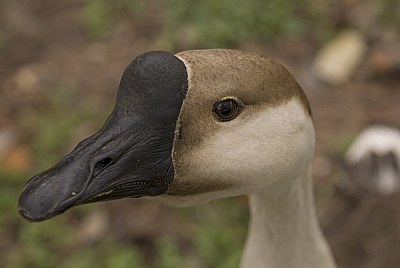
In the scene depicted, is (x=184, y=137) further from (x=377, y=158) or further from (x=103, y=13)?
(x=103, y=13)

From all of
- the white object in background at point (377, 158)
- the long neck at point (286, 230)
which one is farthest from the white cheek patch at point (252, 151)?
the white object in background at point (377, 158)

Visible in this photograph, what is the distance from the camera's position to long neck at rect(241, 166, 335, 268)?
1.77 m

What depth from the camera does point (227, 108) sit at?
56.7 inches

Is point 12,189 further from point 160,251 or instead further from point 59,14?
point 59,14

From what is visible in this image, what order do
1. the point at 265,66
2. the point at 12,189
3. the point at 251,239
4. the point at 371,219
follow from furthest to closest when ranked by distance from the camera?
the point at 12,189
the point at 371,219
the point at 251,239
the point at 265,66

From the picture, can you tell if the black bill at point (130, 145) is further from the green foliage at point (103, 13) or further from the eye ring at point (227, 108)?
the green foliage at point (103, 13)

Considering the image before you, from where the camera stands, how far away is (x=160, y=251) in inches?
126

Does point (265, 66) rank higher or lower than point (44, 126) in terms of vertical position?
higher

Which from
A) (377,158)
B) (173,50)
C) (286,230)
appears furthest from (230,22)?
(286,230)

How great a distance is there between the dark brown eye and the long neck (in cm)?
32

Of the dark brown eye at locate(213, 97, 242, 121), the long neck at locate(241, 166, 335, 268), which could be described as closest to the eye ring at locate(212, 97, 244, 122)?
the dark brown eye at locate(213, 97, 242, 121)

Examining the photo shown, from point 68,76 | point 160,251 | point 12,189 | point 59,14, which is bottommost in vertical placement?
point 160,251

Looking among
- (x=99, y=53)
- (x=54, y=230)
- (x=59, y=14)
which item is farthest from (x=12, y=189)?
(x=59, y=14)

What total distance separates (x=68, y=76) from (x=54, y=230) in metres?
1.20
